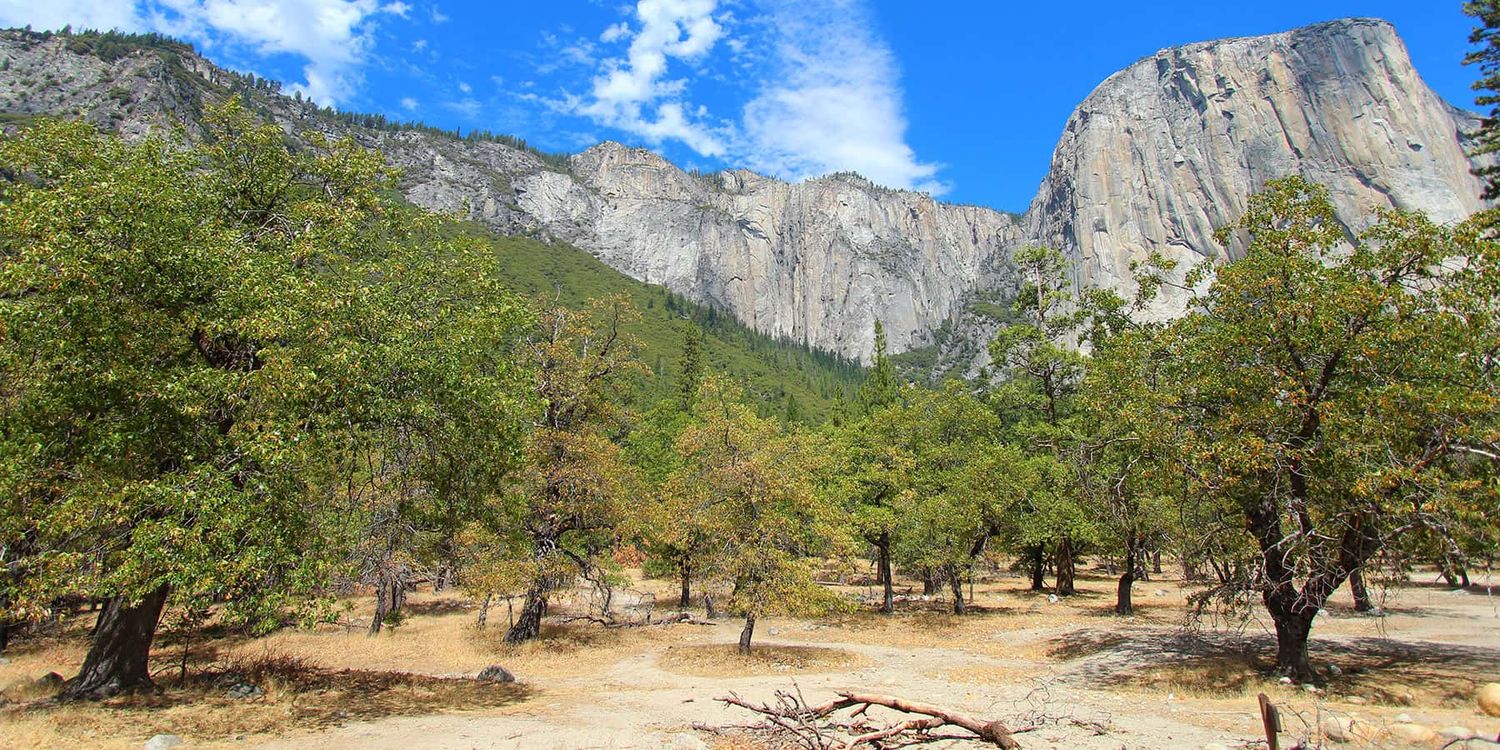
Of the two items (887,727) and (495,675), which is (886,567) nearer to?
(495,675)

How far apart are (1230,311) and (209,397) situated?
1968 centimetres

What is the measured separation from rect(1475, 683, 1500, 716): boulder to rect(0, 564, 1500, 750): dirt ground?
0.22 metres

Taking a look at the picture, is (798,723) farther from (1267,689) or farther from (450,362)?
(1267,689)

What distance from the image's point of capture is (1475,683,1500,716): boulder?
11.0 m

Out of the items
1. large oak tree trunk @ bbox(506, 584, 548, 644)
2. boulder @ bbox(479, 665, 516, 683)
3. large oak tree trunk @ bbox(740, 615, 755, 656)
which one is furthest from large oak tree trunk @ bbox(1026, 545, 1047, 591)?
boulder @ bbox(479, 665, 516, 683)

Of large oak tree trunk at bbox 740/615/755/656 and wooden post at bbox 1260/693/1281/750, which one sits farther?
large oak tree trunk at bbox 740/615/755/656

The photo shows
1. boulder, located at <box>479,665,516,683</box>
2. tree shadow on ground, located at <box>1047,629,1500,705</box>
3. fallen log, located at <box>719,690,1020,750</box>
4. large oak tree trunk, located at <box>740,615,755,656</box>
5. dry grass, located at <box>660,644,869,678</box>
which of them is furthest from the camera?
large oak tree trunk, located at <box>740,615,755,656</box>

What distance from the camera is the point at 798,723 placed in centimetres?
1007

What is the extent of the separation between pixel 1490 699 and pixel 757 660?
16.0 metres

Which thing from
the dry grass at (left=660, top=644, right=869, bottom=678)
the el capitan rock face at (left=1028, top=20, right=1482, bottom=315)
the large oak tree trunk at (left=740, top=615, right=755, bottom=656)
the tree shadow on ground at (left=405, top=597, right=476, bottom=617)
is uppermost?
the el capitan rock face at (left=1028, top=20, right=1482, bottom=315)

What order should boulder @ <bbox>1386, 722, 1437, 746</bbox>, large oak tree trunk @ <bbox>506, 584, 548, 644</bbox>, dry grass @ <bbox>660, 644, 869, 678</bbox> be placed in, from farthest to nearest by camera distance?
large oak tree trunk @ <bbox>506, 584, 548, 644</bbox>
dry grass @ <bbox>660, 644, 869, 678</bbox>
boulder @ <bbox>1386, 722, 1437, 746</bbox>

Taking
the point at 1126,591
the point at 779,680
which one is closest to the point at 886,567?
the point at 1126,591

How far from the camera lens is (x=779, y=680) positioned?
59.1 feet

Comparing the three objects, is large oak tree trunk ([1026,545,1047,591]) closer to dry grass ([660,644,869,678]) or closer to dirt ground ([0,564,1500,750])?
dirt ground ([0,564,1500,750])
